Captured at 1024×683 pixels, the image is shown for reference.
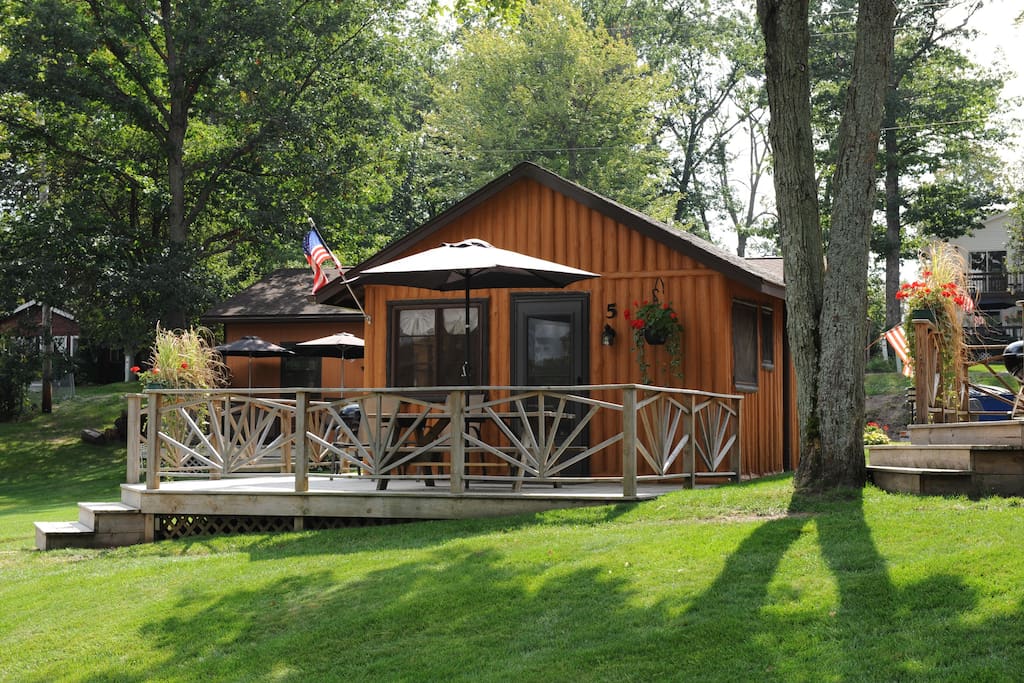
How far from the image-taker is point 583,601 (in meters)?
6.59

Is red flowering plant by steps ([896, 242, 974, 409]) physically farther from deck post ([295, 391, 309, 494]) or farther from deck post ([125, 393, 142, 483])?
deck post ([125, 393, 142, 483])

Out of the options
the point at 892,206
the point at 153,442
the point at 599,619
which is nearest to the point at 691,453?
the point at 599,619

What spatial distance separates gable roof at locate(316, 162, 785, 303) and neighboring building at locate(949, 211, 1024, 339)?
2484cm

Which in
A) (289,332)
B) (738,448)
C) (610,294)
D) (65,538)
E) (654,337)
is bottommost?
(65,538)

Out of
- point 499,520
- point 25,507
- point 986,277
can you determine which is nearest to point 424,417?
point 499,520

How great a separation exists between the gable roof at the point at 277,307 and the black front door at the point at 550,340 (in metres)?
9.45

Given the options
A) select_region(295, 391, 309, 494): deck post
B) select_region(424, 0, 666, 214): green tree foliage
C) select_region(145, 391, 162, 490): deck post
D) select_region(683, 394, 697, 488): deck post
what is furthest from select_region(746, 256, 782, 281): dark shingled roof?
select_region(424, 0, 666, 214): green tree foliage

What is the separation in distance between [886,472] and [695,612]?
142 inches

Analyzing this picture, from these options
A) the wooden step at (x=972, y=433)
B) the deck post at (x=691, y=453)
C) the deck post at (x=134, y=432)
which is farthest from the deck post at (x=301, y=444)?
the wooden step at (x=972, y=433)

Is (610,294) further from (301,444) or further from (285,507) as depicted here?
(285,507)

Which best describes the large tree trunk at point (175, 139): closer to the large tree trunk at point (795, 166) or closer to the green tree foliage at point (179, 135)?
the green tree foliage at point (179, 135)

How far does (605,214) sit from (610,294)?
92 centimetres

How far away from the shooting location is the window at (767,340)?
14086mm

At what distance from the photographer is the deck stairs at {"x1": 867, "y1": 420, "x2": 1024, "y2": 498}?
8.36 m
